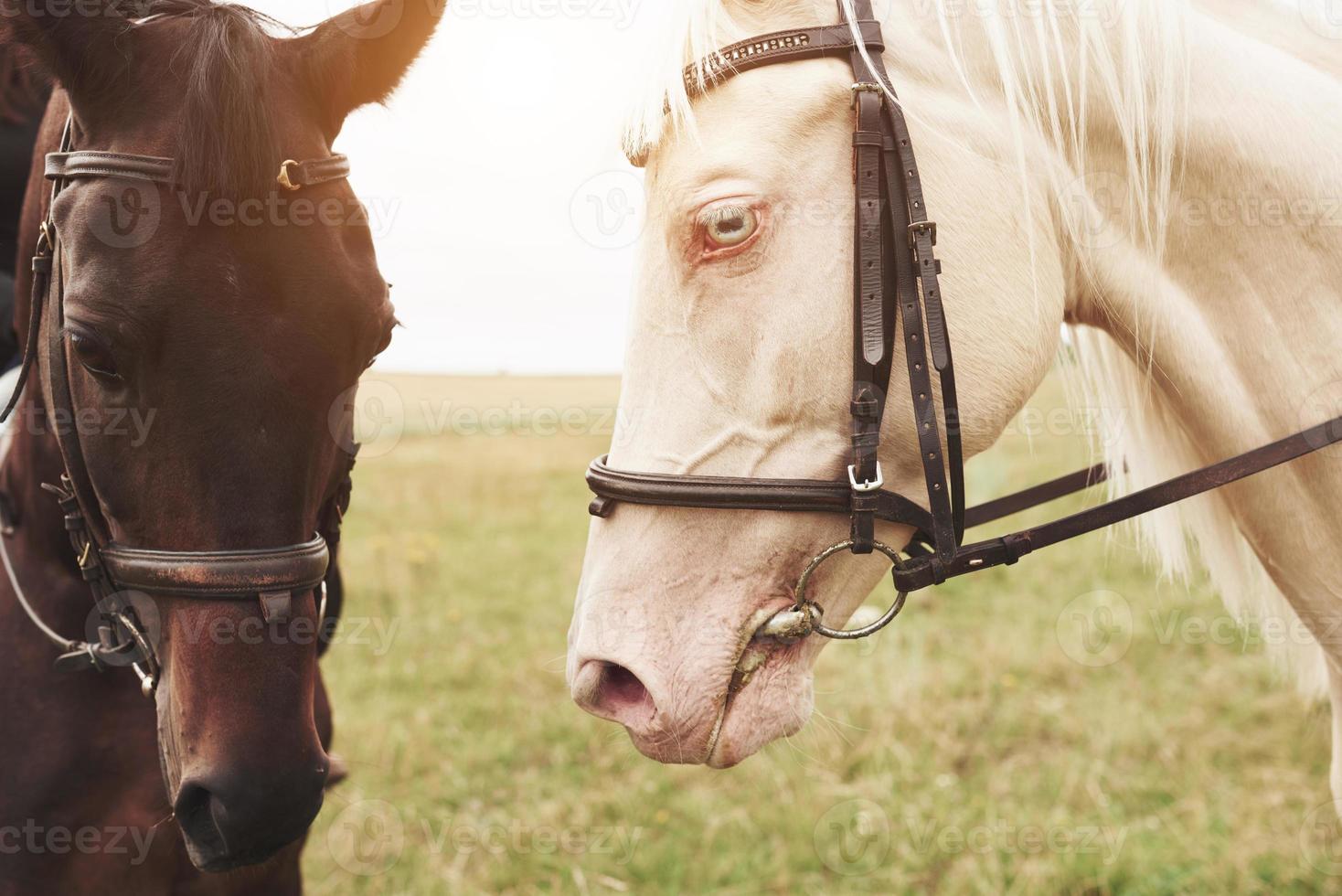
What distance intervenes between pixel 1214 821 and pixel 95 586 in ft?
14.3

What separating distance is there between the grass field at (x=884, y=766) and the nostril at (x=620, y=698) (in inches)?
17.6

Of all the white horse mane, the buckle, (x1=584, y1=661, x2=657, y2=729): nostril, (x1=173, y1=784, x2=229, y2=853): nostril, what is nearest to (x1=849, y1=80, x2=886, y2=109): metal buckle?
the white horse mane

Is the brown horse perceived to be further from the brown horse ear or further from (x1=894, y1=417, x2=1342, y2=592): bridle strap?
(x1=894, y1=417, x2=1342, y2=592): bridle strap

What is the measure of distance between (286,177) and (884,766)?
3899 millimetres

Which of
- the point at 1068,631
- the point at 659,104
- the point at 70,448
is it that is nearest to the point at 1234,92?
the point at 659,104

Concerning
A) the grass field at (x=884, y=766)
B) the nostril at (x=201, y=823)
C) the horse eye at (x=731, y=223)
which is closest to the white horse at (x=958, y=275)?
the horse eye at (x=731, y=223)

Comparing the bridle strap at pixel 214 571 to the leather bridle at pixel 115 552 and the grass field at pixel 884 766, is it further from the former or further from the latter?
the grass field at pixel 884 766

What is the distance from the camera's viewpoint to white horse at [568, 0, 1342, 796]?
1.77 meters

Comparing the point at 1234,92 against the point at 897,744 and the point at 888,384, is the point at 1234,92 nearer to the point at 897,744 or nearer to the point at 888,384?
the point at 888,384

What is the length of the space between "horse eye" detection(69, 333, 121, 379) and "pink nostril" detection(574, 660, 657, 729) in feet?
3.57

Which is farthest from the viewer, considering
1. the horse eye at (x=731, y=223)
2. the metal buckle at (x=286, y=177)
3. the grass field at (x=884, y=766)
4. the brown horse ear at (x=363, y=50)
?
the grass field at (x=884, y=766)

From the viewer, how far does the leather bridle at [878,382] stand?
176 cm

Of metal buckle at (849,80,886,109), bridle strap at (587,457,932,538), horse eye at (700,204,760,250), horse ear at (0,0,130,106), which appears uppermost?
metal buckle at (849,80,886,109)

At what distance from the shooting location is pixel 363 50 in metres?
2.09
